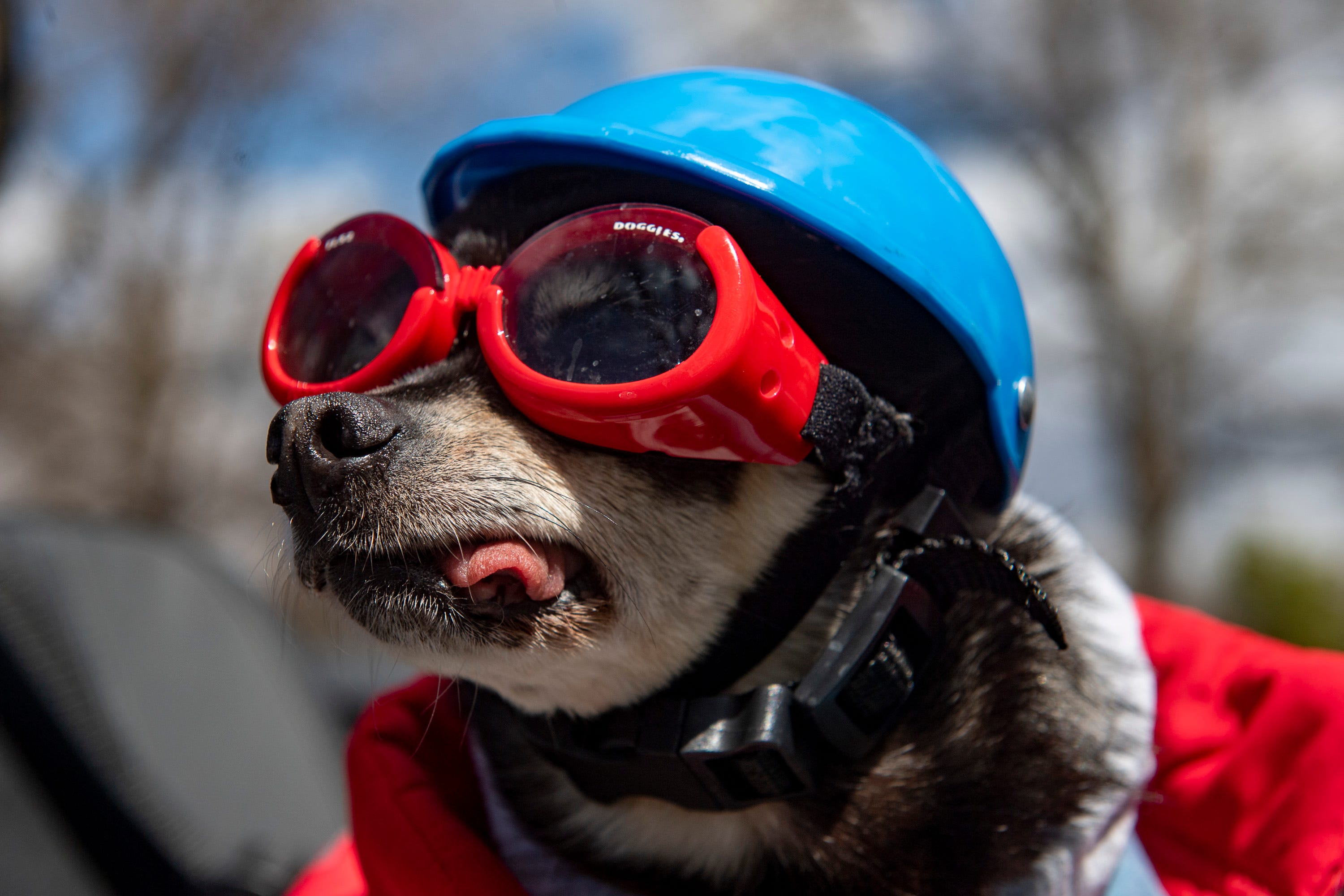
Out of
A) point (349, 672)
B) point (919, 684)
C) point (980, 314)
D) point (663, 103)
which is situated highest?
point (663, 103)

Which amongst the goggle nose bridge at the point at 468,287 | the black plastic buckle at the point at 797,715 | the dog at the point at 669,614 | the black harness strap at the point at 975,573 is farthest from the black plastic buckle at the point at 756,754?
the goggle nose bridge at the point at 468,287

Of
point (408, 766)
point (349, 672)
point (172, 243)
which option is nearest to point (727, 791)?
point (408, 766)

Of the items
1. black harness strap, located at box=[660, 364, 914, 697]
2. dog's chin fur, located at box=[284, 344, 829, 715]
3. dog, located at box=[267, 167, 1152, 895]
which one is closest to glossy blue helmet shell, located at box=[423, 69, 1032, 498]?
dog, located at box=[267, 167, 1152, 895]

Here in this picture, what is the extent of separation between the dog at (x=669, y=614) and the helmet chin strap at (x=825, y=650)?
37mm

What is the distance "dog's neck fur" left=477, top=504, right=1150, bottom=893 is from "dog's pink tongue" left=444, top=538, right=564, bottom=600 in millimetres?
352

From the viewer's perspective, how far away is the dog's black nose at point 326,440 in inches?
44.6

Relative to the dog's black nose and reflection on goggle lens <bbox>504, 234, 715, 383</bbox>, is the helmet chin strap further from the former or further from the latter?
the dog's black nose

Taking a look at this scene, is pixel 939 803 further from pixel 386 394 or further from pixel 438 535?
pixel 386 394

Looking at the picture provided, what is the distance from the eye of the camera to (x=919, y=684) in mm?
1374

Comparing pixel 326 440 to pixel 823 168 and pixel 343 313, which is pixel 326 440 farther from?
pixel 823 168

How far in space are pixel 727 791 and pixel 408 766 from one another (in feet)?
1.73

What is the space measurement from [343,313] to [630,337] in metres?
0.52

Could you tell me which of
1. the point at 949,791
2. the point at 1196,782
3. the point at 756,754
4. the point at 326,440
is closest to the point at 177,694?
the point at 326,440

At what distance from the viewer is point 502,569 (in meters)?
1.20
